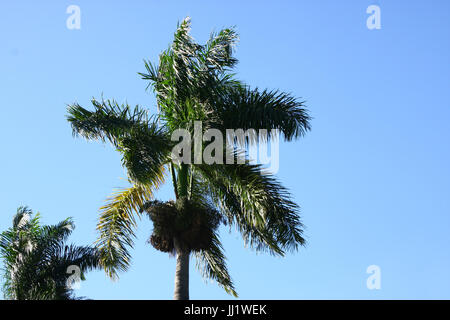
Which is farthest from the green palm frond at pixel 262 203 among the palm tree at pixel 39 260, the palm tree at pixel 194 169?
the palm tree at pixel 39 260

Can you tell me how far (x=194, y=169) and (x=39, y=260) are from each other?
5.62 metres

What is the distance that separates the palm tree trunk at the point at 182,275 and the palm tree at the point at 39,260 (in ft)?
11.6

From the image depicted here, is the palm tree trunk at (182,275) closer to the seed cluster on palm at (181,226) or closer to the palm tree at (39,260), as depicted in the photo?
the seed cluster on palm at (181,226)

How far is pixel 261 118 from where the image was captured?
1598 cm

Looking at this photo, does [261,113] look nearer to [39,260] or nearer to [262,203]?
[262,203]

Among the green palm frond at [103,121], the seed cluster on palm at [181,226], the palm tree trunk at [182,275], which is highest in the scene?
the green palm frond at [103,121]

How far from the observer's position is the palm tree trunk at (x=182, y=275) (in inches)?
591

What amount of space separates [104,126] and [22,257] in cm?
506

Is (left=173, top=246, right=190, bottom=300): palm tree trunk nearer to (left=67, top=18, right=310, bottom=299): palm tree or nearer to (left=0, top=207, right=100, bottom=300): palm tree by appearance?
(left=67, top=18, right=310, bottom=299): palm tree

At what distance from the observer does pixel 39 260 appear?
18422 millimetres

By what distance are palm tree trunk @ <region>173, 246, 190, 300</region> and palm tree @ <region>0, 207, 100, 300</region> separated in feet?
11.6

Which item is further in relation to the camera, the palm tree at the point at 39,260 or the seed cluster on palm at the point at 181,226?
the palm tree at the point at 39,260
